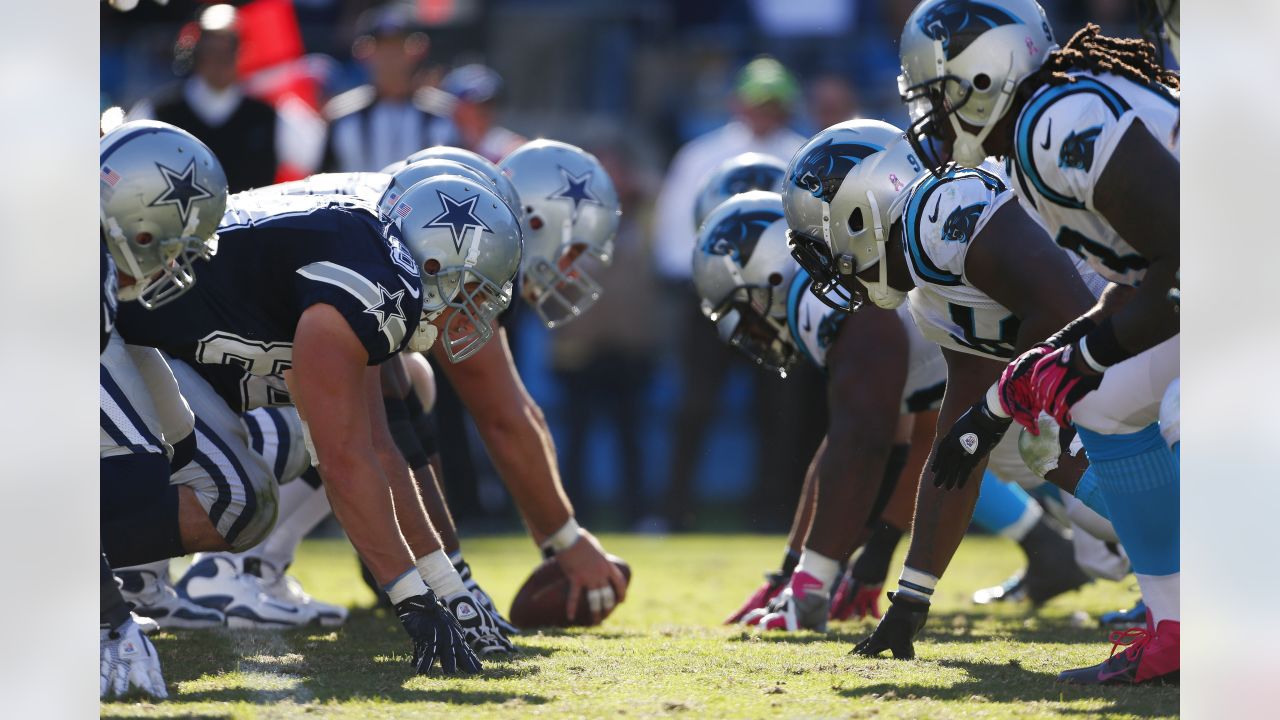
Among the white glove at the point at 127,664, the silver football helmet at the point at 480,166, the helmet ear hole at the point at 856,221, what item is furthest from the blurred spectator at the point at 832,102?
the white glove at the point at 127,664

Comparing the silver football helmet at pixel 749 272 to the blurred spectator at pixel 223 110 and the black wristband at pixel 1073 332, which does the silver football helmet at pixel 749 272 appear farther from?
the blurred spectator at pixel 223 110

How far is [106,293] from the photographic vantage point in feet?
11.5

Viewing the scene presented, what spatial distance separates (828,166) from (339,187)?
4.80 feet

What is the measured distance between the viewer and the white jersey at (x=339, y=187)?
181 inches

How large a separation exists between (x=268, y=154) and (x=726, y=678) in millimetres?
5005

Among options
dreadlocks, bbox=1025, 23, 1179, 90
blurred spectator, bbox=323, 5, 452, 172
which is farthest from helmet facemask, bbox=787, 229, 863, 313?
blurred spectator, bbox=323, 5, 452, 172

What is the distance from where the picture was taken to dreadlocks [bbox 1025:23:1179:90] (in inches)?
146

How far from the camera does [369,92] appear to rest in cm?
841

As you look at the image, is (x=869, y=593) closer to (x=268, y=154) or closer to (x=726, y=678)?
(x=726, y=678)

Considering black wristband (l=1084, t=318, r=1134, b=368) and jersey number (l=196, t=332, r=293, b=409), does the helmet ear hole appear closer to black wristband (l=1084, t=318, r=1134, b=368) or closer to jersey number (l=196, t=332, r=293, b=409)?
black wristband (l=1084, t=318, r=1134, b=368)

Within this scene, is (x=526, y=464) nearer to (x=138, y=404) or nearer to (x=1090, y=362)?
(x=138, y=404)

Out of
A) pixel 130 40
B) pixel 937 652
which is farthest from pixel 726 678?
pixel 130 40

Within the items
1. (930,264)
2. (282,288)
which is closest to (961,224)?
(930,264)

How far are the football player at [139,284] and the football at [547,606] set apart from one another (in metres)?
1.17
